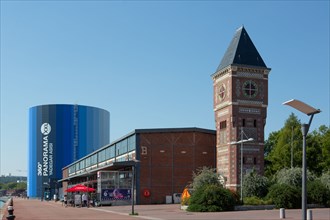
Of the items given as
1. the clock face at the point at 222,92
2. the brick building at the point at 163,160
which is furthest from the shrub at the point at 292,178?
the brick building at the point at 163,160

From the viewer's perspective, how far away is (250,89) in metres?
57.6

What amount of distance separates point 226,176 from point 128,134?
1601 centimetres

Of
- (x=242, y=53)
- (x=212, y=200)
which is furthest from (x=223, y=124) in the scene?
(x=212, y=200)

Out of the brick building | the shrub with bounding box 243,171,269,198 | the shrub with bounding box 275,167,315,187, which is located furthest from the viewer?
the brick building

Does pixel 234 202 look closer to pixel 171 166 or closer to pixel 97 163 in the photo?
pixel 171 166

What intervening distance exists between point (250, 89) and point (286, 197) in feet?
55.0

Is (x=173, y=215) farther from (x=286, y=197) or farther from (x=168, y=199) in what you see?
(x=168, y=199)

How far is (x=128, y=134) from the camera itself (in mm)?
66875

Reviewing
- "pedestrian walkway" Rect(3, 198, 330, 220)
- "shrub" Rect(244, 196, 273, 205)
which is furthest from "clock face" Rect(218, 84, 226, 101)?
"pedestrian walkway" Rect(3, 198, 330, 220)

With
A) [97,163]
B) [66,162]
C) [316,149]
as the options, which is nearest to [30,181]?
[66,162]

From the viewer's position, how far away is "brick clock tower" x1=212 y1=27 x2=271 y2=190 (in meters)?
56.2

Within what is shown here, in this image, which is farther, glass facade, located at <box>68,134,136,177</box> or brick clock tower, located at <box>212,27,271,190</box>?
glass facade, located at <box>68,134,136,177</box>

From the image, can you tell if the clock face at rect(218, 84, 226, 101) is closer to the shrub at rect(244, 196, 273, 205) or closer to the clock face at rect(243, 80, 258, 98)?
the clock face at rect(243, 80, 258, 98)

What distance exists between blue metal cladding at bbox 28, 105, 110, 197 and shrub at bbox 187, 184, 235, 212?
104 m
